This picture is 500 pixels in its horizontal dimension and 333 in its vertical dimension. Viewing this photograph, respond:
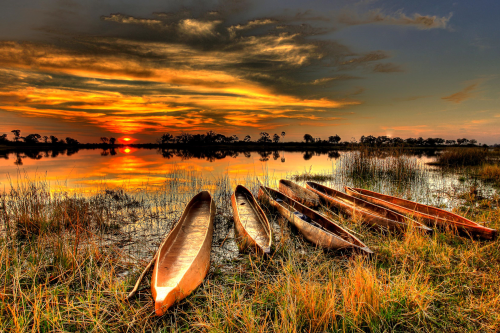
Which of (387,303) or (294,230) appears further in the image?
(294,230)

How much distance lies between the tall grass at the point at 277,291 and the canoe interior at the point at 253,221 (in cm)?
47

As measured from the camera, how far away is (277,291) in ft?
10.9

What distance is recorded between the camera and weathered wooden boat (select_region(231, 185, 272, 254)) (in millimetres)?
4927

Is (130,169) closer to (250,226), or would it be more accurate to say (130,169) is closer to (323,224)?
(250,226)

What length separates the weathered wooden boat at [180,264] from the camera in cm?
316

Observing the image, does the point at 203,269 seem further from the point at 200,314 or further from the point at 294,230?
the point at 294,230

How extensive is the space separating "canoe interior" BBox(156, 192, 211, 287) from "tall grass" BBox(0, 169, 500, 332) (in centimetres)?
39

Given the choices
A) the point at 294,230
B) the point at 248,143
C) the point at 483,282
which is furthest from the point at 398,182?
the point at 248,143

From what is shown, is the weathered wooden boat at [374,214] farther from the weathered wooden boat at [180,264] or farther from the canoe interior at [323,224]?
the weathered wooden boat at [180,264]

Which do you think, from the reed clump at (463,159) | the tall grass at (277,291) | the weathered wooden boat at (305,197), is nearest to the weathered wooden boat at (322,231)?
the tall grass at (277,291)

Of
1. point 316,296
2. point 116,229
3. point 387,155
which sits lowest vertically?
point 116,229

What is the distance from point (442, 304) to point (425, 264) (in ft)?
3.44

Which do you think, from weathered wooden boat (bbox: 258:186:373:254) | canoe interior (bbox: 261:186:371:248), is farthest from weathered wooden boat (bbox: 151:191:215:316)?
canoe interior (bbox: 261:186:371:248)

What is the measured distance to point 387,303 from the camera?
118 inches
